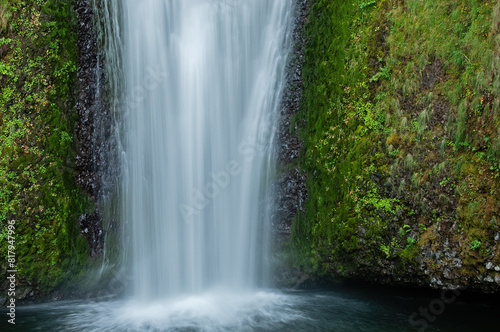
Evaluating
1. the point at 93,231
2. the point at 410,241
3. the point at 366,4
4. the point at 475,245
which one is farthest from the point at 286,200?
the point at 366,4

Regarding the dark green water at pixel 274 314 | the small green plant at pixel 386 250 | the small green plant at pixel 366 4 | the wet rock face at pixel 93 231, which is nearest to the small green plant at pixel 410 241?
the small green plant at pixel 386 250

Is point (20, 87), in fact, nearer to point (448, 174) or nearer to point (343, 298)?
point (343, 298)

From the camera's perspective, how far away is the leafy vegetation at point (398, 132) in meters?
5.07

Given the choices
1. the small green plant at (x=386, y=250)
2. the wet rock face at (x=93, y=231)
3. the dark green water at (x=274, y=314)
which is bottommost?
the dark green water at (x=274, y=314)

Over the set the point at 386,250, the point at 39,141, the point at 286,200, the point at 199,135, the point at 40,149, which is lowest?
the point at 386,250

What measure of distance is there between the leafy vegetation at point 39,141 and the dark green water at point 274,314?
0.86 meters

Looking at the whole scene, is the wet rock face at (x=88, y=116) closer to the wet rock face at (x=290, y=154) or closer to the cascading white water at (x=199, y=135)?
the cascading white water at (x=199, y=135)

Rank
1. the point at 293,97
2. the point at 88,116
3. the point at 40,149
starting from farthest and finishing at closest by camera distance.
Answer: the point at 293,97
the point at 88,116
the point at 40,149

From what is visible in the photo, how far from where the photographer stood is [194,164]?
23.7 feet

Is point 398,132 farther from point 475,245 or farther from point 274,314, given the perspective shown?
point 274,314

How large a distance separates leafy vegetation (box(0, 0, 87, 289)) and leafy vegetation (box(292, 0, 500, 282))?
424cm

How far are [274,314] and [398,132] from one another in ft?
11.4

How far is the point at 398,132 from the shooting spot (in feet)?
19.1

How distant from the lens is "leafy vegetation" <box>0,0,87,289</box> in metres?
6.27
